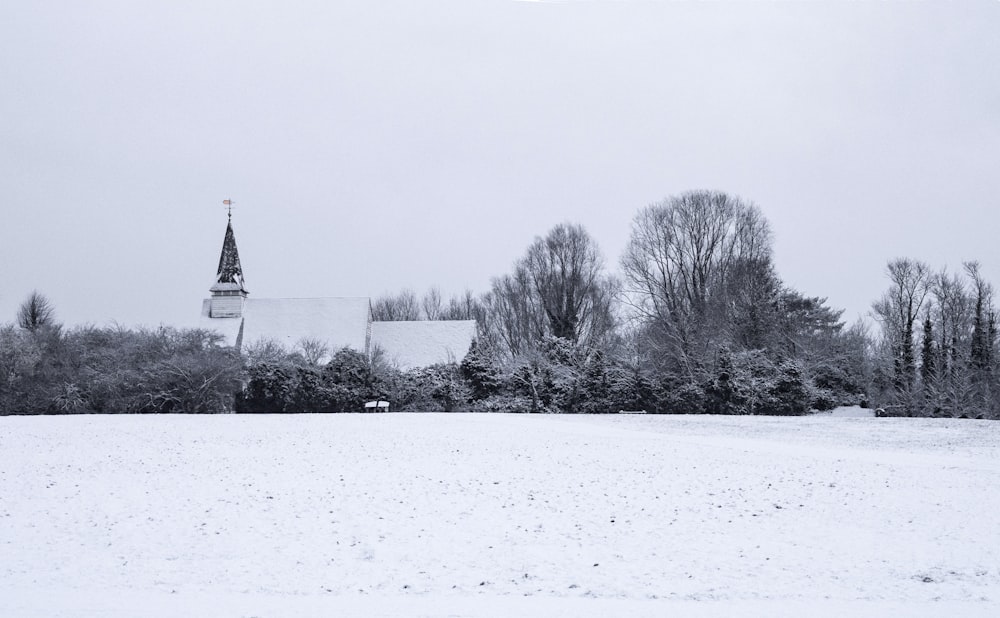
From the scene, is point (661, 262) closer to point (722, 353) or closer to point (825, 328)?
point (825, 328)

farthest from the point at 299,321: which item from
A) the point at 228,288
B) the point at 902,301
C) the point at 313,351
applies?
the point at 902,301

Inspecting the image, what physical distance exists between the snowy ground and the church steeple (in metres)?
31.2

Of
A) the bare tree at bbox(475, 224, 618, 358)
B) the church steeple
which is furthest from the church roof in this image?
Result: the bare tree at bbox(475, 224, 618, 358)

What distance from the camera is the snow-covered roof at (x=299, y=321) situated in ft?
150

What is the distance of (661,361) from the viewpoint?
34812 mm

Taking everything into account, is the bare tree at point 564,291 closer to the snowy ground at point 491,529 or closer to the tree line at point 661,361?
the tree line at point 661,361

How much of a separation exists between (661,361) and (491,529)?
2618cm

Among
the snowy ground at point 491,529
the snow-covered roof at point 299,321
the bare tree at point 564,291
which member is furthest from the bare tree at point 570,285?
the snowy ground at point 491,529

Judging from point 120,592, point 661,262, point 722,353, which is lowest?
point 120,592

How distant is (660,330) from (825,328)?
1349 cm

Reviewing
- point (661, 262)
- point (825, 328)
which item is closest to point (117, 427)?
point (661, 262)

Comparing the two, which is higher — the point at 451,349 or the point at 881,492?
the point at 451,349

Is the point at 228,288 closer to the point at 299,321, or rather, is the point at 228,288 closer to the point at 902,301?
the point at 299,321

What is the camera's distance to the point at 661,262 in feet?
151
